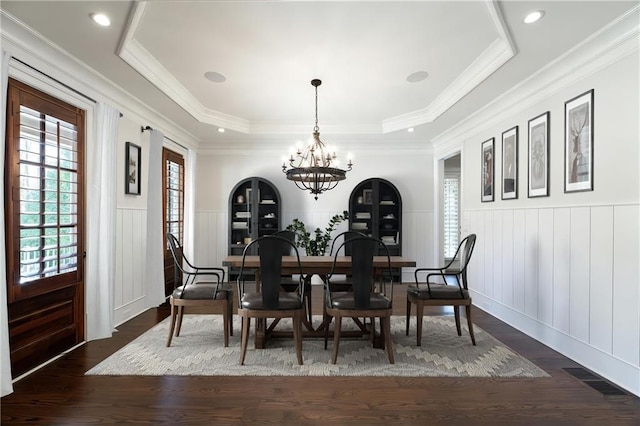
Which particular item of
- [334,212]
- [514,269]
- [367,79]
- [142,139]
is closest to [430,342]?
[514,269]

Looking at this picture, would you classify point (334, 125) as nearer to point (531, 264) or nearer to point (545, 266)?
point (531, 264)

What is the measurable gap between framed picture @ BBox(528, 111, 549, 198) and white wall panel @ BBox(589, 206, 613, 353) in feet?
2.15

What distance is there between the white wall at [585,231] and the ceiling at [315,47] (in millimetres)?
289

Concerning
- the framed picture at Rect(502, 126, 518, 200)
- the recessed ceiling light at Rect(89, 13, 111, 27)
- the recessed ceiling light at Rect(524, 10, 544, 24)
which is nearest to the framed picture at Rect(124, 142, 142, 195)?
the recessed ceiling light at Rect(89, 13, 111, 27)

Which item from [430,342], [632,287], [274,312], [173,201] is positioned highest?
Result: [173,201]

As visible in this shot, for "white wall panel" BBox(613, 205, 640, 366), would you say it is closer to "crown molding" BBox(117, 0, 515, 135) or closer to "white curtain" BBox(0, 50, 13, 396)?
"crown molding" BBox(117, 0, 515, 135)

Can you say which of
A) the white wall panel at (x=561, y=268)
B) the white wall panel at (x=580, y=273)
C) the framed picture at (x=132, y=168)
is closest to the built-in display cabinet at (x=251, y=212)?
the framed picture at (x=132, y=168)

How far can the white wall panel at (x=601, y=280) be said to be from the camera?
2.52 meters

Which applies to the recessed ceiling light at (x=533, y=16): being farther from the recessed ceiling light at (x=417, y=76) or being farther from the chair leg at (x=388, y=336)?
the chair leg at (x=388, y=336)

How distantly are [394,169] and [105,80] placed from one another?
4509 mm

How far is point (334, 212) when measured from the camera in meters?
6.14

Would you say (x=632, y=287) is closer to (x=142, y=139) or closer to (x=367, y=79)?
(x=367, y=79)

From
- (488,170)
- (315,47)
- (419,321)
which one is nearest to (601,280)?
(419,321)

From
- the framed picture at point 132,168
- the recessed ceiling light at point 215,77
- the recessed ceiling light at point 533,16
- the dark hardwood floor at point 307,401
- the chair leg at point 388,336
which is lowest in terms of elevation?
the dark hardwood floor at point 307,401
